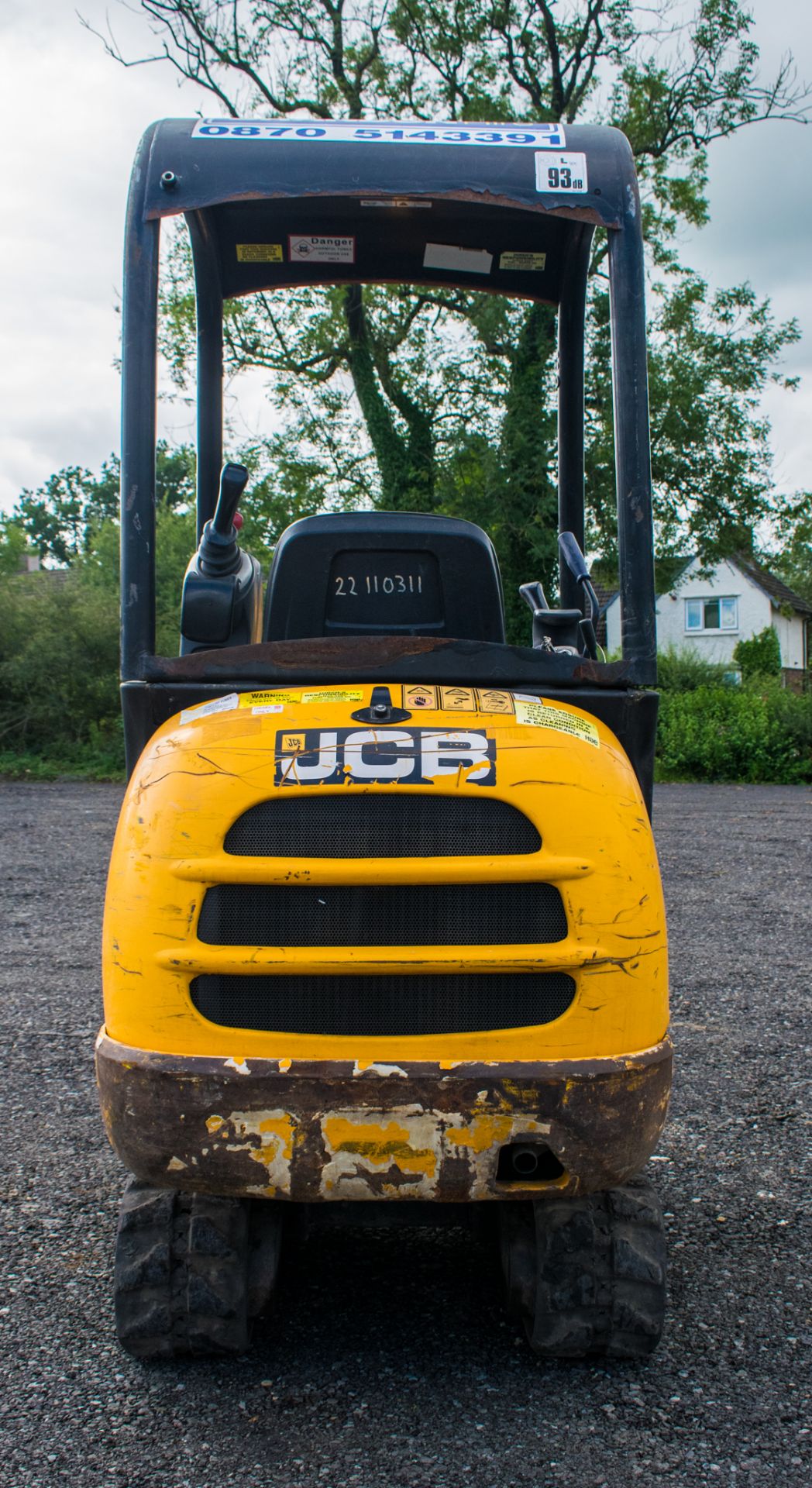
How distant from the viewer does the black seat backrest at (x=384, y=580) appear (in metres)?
3.01

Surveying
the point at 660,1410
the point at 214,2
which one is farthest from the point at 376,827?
the point at 214,2

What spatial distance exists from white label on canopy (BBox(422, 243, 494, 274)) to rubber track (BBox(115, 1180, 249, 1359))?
8.29 ft

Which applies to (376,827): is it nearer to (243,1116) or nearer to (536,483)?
(243,1116)

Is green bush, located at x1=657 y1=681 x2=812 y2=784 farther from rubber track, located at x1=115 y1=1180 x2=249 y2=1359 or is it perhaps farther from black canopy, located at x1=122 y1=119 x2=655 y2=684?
rubber track, located at x1=115 y1=1180 x2=249 y2=1359

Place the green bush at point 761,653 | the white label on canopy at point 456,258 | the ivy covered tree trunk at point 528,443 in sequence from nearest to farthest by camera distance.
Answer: the white label on canopy at point 456,258 → the ivy covered tree trunk at point 528,443 → the green bush at point 761,653

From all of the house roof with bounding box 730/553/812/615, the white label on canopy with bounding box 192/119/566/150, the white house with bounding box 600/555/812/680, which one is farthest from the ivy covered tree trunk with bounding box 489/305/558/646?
the white house with bounding box 600/555/812/680

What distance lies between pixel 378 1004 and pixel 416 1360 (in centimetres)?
87

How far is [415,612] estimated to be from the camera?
3.04 meters

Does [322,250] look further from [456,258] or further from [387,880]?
[387,880]

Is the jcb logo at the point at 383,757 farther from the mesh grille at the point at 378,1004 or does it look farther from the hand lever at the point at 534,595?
the hand lever at the point at 534,595

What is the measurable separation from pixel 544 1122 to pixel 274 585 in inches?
57.0

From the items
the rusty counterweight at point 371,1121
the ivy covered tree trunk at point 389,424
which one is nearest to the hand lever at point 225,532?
the rusty counterweight at point 371,1121

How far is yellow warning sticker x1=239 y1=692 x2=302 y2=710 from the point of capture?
8.12 ft

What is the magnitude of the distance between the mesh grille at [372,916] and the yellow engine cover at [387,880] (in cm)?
2
